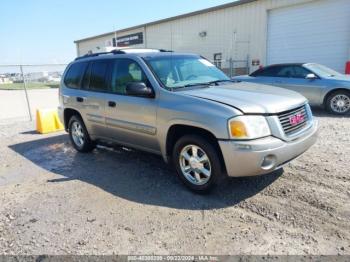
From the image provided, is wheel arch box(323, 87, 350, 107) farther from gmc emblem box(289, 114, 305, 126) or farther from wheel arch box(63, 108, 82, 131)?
wheel arch box(63, 108, 82, 131)

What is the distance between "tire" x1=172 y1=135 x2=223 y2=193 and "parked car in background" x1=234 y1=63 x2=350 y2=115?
647 centimetres

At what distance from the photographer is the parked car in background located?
8781 millimetres

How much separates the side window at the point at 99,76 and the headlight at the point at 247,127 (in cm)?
261

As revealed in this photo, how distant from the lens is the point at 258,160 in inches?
138

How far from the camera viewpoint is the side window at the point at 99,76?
5355mm

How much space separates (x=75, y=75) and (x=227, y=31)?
14.3 m

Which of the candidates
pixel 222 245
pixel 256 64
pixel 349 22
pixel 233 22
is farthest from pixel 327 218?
pixel 233 22

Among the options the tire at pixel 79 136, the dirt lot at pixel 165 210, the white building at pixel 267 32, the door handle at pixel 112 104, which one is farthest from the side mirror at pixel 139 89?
the white building at pixel 267 32

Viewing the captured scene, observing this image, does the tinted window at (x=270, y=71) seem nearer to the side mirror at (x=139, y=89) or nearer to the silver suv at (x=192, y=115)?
the silver suv at (x=192, y=115)

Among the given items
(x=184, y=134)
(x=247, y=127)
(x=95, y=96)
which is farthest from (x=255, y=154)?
(x=95, y=96)

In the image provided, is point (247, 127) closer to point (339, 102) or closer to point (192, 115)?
point (192, 115)

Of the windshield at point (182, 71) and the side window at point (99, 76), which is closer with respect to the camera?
the windshield at point (182, 71)

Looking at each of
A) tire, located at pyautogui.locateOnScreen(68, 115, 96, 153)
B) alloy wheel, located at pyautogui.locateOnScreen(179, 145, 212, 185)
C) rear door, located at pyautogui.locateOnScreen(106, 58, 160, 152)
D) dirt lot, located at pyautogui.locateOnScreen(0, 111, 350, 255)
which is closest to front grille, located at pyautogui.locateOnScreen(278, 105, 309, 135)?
dirt lot, located at pyautogui.locateOnScreen(0, 111, 350, 255)

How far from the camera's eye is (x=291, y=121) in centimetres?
384
